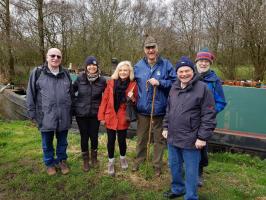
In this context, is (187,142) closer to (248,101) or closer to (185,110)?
(185,110)

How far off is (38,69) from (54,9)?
47.8 feet

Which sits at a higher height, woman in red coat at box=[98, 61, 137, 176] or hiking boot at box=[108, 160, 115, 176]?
woman in red coat at box=[98, 61, 137, 176]

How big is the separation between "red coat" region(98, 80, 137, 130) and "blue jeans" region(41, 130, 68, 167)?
66 cm

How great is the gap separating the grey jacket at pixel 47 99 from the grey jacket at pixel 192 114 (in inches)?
64.3

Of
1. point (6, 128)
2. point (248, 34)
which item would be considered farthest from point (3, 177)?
point (248, 34)

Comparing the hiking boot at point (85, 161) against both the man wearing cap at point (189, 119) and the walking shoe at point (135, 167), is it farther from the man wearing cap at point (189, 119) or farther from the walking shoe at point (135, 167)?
the man wearing cap at point (189, 119)

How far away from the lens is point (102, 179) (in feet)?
15.1

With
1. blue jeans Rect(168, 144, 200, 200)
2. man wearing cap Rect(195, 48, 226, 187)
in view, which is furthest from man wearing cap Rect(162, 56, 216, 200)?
man wearing cap Rect(195, 48, 226, 187)

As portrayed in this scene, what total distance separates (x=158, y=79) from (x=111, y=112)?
802 mm

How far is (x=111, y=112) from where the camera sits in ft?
14.9

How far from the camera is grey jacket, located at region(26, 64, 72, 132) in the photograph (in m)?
4.40

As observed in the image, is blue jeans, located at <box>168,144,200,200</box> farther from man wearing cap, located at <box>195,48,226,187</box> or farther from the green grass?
the green grass

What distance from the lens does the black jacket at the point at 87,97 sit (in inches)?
180

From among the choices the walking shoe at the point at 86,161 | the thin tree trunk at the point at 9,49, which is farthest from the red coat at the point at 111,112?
the thin tree trunk at the point at 9,49
